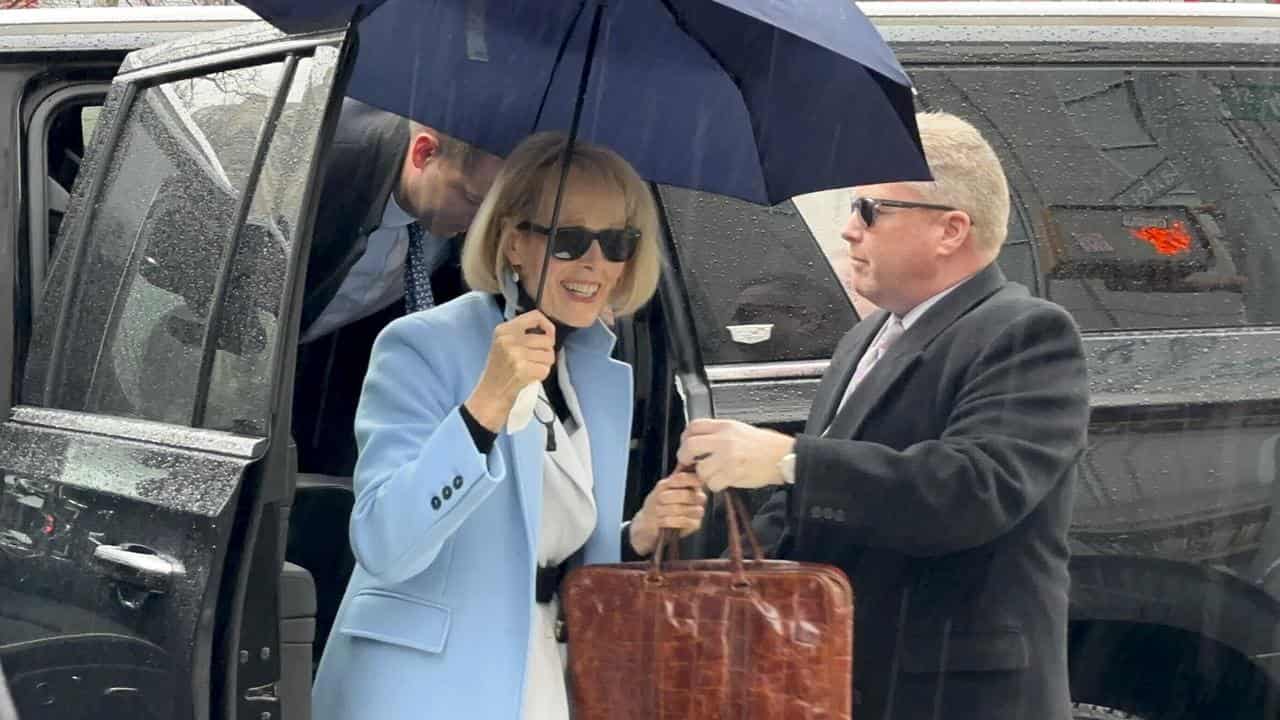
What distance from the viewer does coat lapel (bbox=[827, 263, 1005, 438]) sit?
2.81 m

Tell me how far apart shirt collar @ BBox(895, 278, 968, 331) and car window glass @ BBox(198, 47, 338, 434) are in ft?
3.63

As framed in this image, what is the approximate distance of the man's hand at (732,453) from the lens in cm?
260

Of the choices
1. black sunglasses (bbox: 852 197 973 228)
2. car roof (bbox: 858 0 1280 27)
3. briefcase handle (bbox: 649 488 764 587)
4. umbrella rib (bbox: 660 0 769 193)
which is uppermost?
car roof (bbox: 858 0 1280 27)

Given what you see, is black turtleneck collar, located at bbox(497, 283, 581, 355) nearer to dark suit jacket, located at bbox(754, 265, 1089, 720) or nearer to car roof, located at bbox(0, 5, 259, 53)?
dark suit jacket, located at bbox(754, 265, 1089, 720)

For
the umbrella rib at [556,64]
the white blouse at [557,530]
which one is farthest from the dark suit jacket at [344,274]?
the white blouse at [557,530]

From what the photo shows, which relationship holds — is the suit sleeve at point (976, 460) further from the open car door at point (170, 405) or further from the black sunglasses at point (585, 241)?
the open car door at point (170, 405)

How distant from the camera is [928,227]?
2.87 meters

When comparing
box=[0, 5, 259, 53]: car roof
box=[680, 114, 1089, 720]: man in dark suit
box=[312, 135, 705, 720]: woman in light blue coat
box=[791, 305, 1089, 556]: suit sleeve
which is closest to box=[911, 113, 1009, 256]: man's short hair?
box=[680, 114, 1089, 720]: man in dark suit

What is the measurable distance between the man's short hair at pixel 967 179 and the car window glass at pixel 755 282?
2.19 ft


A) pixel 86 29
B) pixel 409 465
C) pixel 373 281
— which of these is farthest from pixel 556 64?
pixel 86 29

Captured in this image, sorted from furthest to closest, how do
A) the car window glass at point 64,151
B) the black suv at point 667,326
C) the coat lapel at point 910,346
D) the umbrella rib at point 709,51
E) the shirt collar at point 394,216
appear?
the car window glass at point 64,151 < the shirt collar at point 394,216 < the coat lapel at point 910,346 < the umbrella rib at point 709,51 < the black suv at point 667,326

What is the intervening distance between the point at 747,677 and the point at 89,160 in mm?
1533

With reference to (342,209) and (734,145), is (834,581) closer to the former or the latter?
(734,145)

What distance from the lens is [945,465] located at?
8.54 ft
